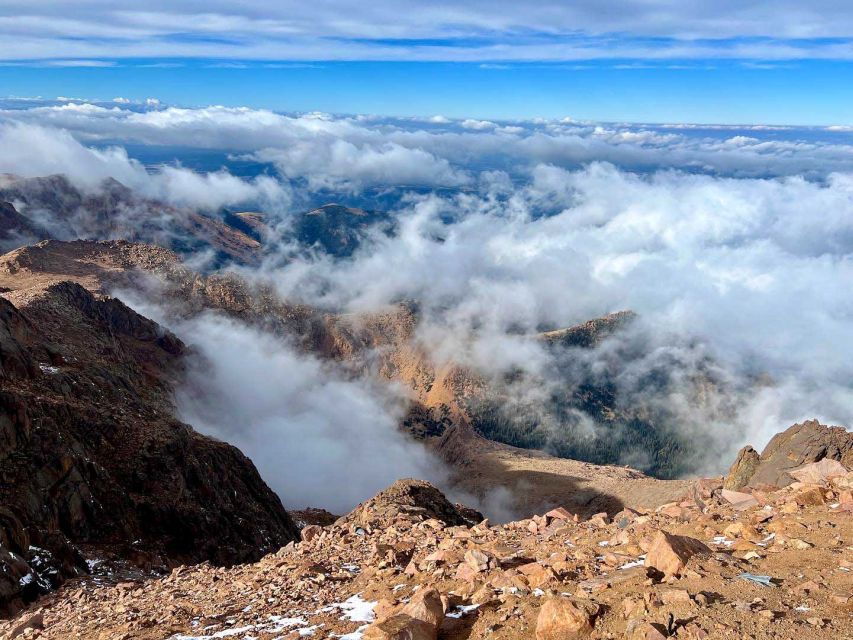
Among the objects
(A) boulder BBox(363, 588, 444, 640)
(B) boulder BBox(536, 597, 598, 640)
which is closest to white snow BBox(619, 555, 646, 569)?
(B) boulder BBox(536, 597, 598, 640)

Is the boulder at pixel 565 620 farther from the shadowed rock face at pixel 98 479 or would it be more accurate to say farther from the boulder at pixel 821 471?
the shadowed rock face at pixel 98 479

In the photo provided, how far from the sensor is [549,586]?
19.5 meters

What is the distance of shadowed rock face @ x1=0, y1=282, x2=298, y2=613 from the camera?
4634 centimetres

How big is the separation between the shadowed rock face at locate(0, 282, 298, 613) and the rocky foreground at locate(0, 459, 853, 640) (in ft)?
38.1

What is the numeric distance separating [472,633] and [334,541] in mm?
21664

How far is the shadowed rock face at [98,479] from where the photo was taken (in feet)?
152

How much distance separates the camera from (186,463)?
66.7 metres

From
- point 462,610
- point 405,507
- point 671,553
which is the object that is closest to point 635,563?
point 671,553

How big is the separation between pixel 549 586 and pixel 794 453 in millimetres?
54742

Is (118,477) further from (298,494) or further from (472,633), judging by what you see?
(298,494)

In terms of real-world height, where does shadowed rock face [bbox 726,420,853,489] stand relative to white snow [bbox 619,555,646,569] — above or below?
below

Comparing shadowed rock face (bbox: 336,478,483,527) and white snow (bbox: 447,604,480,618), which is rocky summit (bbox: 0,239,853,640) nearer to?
white snow (bbox: 447,604,480,618)

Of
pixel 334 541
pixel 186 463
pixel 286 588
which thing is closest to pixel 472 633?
pixel 286 588

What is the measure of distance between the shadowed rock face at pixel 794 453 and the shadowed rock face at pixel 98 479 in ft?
149
